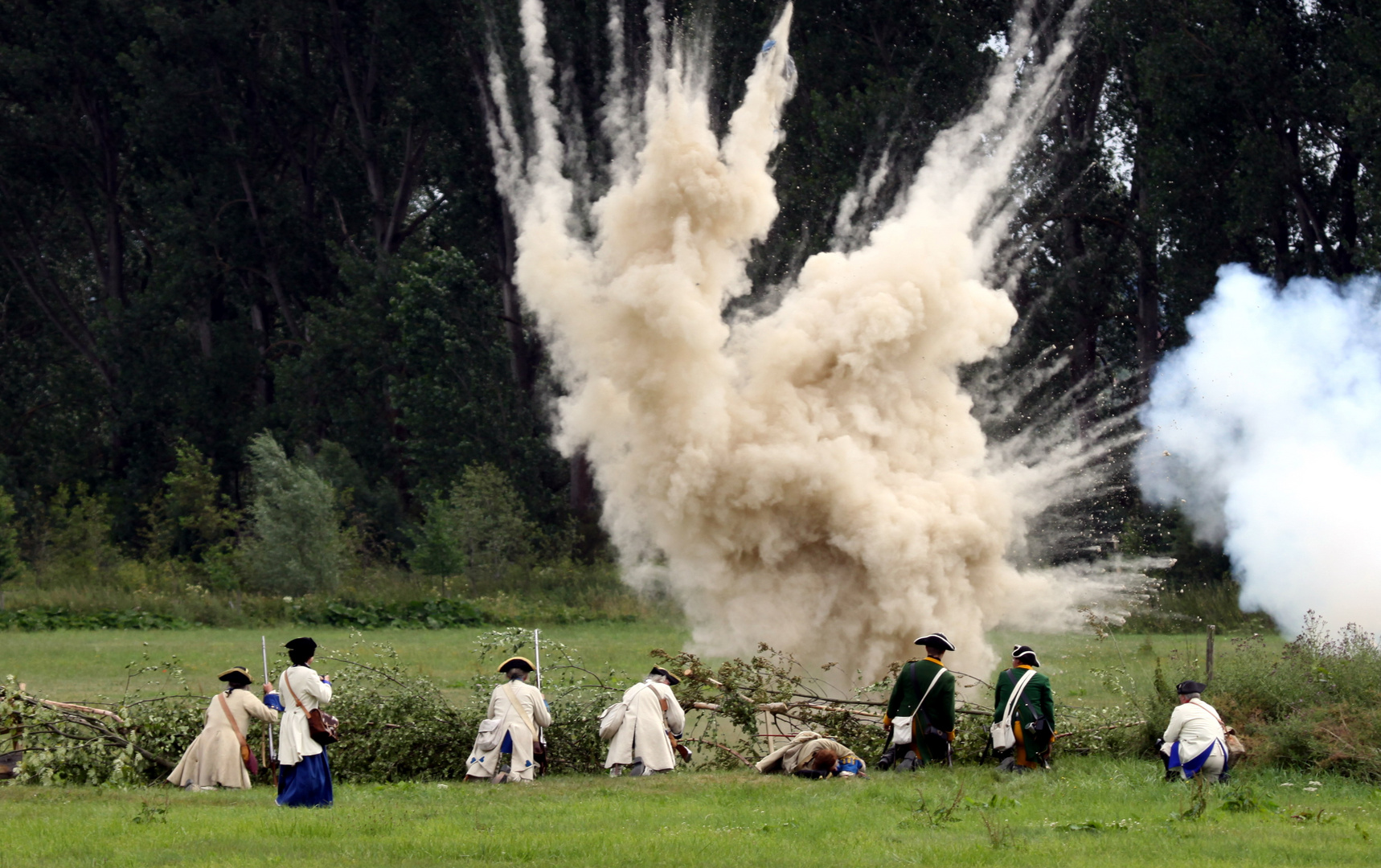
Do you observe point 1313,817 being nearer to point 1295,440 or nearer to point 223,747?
point 223,747

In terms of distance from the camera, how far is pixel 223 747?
15.7 meters

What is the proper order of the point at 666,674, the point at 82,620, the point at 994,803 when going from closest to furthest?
the point at 994,803, the point at 666,674, the point at 82,620

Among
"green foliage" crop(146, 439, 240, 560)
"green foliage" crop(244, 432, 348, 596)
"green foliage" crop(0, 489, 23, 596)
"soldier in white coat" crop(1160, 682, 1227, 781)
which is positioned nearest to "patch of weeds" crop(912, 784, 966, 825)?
"soldier in white coat" crop(1160, 682, 1227, 781)

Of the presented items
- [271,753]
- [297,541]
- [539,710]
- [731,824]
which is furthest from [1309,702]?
[297,541]

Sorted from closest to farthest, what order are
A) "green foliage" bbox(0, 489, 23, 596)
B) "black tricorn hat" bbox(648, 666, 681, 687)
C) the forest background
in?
"black tricorn hat" bbox(648, 666, 681, 687), the forest background, "green foliage" bbox(0, 489, 23, 596)

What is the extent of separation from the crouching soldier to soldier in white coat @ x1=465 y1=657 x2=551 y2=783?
232cm

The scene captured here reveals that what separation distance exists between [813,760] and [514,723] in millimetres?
2978

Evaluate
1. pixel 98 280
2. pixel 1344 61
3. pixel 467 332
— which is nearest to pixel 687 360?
pixel 1344 61

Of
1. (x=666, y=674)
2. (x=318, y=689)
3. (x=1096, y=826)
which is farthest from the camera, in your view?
(x=666, y=674)

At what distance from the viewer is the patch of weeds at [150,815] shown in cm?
1322

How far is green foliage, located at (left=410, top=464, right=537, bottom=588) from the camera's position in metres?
43.4

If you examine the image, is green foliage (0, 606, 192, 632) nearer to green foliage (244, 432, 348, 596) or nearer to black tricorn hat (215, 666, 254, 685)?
green foliage (244, 432, 348, 596)

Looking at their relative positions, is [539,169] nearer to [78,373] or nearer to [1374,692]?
[1374,692]

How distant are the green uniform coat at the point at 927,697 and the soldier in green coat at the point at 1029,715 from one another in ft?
1.58
